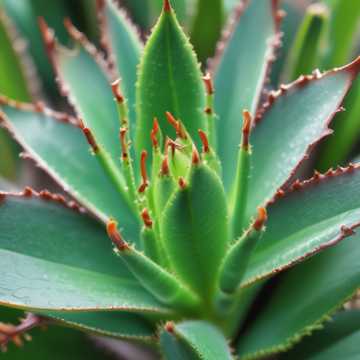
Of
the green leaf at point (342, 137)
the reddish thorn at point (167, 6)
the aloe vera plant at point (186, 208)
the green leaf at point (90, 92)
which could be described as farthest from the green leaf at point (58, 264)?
the green leaf at point (342, 137)

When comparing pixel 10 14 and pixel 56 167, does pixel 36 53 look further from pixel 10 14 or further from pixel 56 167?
pixel 56 167

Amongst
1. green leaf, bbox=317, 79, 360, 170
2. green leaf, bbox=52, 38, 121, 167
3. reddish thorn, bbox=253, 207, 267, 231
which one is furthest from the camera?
green leaf, bbox=317, 79, 360, 170

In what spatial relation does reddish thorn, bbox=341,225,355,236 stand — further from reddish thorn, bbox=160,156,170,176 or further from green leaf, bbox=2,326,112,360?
green leaf, bbox=2,326,112,360

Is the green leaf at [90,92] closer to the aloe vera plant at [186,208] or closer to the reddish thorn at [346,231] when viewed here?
the aloe vera plant at [186,208]

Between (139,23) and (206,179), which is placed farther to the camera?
(139,23)

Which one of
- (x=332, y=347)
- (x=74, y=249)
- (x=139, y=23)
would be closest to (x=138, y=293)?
(x=74, y=249)

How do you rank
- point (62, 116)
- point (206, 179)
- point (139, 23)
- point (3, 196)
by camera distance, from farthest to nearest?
point (139, 23)
point (62, 116)
point (3, 196)
point (206, 179)

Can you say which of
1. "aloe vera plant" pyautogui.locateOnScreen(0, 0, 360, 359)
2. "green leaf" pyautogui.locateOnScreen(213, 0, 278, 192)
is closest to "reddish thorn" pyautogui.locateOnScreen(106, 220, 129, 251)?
"aloe vera plant" pyautogui.locateOnScreen(0, 0, 360, 359)
